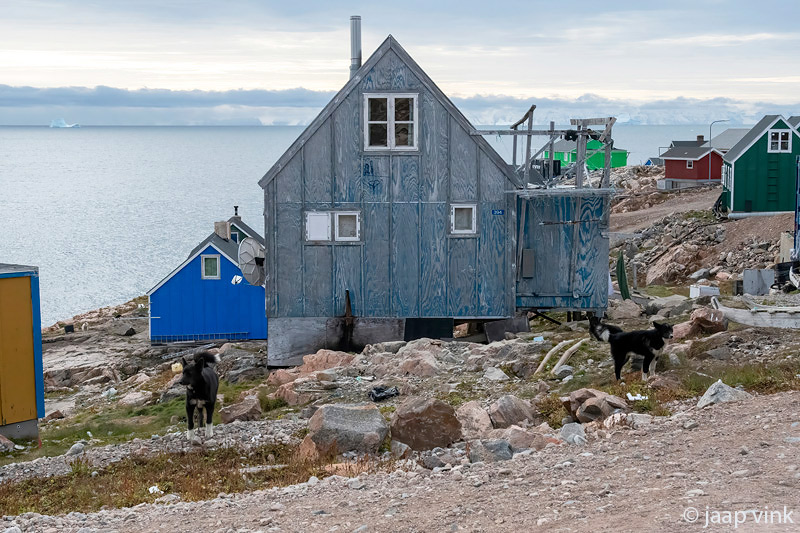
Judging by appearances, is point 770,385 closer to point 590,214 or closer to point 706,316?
point 706,316

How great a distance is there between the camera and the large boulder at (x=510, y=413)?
1343cm

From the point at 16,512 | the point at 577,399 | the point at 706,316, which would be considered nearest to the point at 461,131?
the point at 706,316

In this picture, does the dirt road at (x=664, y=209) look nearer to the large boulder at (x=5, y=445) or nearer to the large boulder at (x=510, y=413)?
the large boulder at (x=510, y=413)

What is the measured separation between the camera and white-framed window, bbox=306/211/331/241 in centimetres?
2266

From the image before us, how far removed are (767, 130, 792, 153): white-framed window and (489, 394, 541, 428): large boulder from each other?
3883cm

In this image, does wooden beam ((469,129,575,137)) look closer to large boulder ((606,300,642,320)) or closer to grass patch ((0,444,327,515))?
large boulder ((606,300,642,320))

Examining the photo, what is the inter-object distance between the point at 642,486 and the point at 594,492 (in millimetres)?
471

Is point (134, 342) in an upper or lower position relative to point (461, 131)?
lower

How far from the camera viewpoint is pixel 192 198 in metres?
141

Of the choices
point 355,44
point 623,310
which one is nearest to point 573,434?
point 623,310

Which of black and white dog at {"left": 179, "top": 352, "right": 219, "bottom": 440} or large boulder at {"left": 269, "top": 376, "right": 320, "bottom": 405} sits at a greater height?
black and white dog at {"left": 179, "top": 352, "right": 219, "bottom": 440}

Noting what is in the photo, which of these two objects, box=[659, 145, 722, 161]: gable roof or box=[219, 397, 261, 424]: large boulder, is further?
box=[659, 145, 722, 161]: gable roof

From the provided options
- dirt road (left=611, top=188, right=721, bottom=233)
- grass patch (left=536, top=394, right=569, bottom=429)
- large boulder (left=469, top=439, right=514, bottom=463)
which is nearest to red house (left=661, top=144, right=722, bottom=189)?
dirt road (left=611, top=188, right=721, bottom=233)

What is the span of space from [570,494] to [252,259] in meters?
15.7
